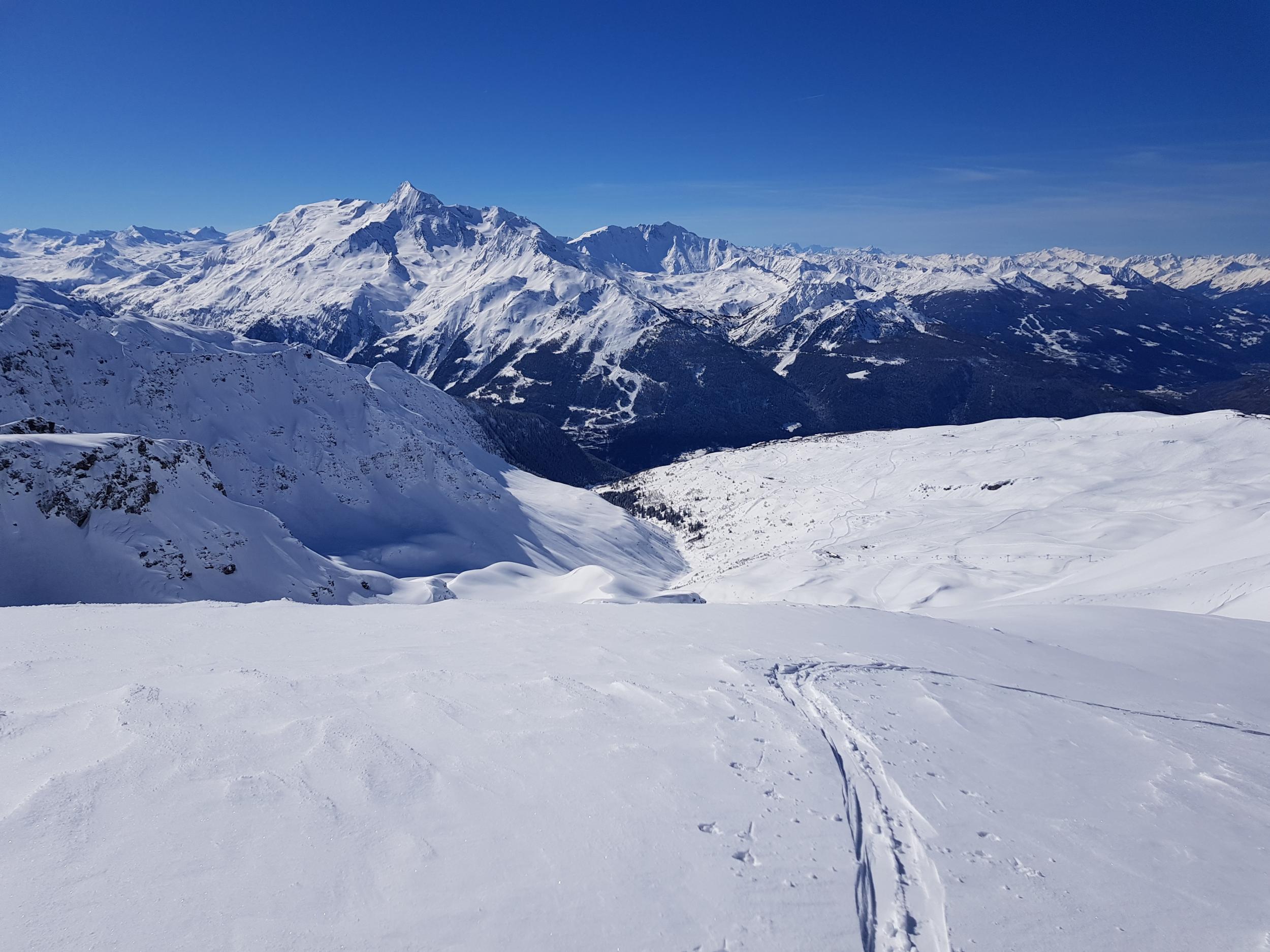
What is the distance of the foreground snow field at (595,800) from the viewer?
614 cm

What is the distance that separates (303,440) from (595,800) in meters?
70.5

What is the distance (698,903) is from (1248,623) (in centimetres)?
2453

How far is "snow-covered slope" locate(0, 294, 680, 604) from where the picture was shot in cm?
5675

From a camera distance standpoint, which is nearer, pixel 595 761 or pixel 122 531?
pixel 595 761

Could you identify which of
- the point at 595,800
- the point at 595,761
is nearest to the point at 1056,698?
the point at 595,761

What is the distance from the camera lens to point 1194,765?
37.0ft

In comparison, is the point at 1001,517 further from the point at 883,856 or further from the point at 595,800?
the point at 595,800

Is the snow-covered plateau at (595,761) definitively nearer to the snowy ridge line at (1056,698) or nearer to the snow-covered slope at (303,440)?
the snowy ridge line at (1056,698)

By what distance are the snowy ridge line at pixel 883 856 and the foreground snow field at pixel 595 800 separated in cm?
4

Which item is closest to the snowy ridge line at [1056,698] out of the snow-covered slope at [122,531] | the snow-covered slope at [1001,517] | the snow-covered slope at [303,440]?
the snow-covered slope at [1001,517]

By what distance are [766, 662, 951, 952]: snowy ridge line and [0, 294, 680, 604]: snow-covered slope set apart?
2019 inches

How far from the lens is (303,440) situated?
2657 inches

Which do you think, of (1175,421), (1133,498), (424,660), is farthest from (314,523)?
(1175,421)

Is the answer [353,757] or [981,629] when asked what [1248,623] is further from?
[353,757]
